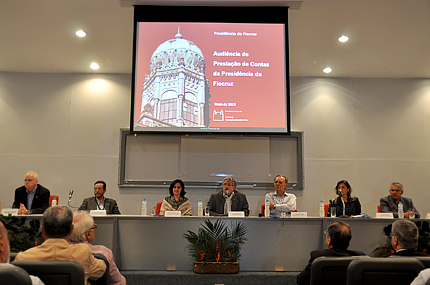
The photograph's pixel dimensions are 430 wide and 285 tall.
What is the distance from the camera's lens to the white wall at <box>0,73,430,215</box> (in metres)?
6.95

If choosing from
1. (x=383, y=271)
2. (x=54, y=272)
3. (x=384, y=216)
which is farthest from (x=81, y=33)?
(x=383, y=271)

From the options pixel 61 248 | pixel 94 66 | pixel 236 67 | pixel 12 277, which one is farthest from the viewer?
pixel 94 66

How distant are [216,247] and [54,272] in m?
2.48

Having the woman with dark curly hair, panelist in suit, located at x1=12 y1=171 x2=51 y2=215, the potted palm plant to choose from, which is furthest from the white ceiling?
the potted palm plant

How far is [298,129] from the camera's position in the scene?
281 inches

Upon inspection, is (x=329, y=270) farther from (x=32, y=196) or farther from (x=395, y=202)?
(x=32, y=196)

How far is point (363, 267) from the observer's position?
1.87 metres

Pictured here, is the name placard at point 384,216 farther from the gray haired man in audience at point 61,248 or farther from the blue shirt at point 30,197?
the blue shirt at point 30,197

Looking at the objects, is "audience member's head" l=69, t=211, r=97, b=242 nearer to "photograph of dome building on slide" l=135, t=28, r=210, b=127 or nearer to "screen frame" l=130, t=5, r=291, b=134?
"photograph of dome building on slide" l=135, t=28, r=210, b=127

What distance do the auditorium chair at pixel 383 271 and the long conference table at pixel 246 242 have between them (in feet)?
7.94

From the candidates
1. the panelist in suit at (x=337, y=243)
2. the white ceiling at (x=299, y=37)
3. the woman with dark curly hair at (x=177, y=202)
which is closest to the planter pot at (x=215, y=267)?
the woman with dark curly hair at (x=177, y=202)

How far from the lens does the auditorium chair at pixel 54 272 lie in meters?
1.74

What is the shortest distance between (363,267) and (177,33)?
400 cm

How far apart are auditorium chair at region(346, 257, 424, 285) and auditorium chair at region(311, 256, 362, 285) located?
244 mm
